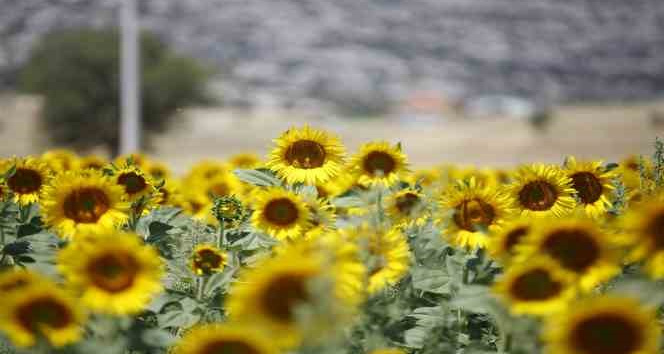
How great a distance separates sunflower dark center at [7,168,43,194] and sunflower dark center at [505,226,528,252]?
1972 millimetres

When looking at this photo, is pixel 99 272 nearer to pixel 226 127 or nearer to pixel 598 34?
pixel 226 127

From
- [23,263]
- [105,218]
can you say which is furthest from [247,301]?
[23,263]

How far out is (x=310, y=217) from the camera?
9.84ft

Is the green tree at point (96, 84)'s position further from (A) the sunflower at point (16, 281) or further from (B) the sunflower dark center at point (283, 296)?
(B) the sunflower dark center at point (283, 296)

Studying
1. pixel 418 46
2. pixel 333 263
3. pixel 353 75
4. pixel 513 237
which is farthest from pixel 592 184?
pixel 418 46

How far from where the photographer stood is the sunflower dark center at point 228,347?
187cm

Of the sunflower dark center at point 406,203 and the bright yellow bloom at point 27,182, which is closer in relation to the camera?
the sunflower dark center at point 406,203

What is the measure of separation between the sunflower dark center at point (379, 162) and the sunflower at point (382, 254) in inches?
43.0

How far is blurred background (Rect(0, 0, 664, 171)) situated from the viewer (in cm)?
3319

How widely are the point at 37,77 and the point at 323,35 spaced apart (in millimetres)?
63767

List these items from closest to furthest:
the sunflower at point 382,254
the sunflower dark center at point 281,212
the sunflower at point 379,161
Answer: the sunflower at point 382,254 → the sunflower dark center at point 281,212 → the sunflower at point 379,161

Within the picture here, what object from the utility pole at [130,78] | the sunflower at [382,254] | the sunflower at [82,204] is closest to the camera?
the sunflower at [382,254]

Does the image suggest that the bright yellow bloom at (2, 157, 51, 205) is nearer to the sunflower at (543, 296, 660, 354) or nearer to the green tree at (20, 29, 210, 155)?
the sunflower at (543, 296, 660, 354)

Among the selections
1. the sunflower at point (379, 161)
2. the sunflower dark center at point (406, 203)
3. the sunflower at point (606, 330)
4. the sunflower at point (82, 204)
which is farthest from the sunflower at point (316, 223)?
the sunflower at point (606, 330)
